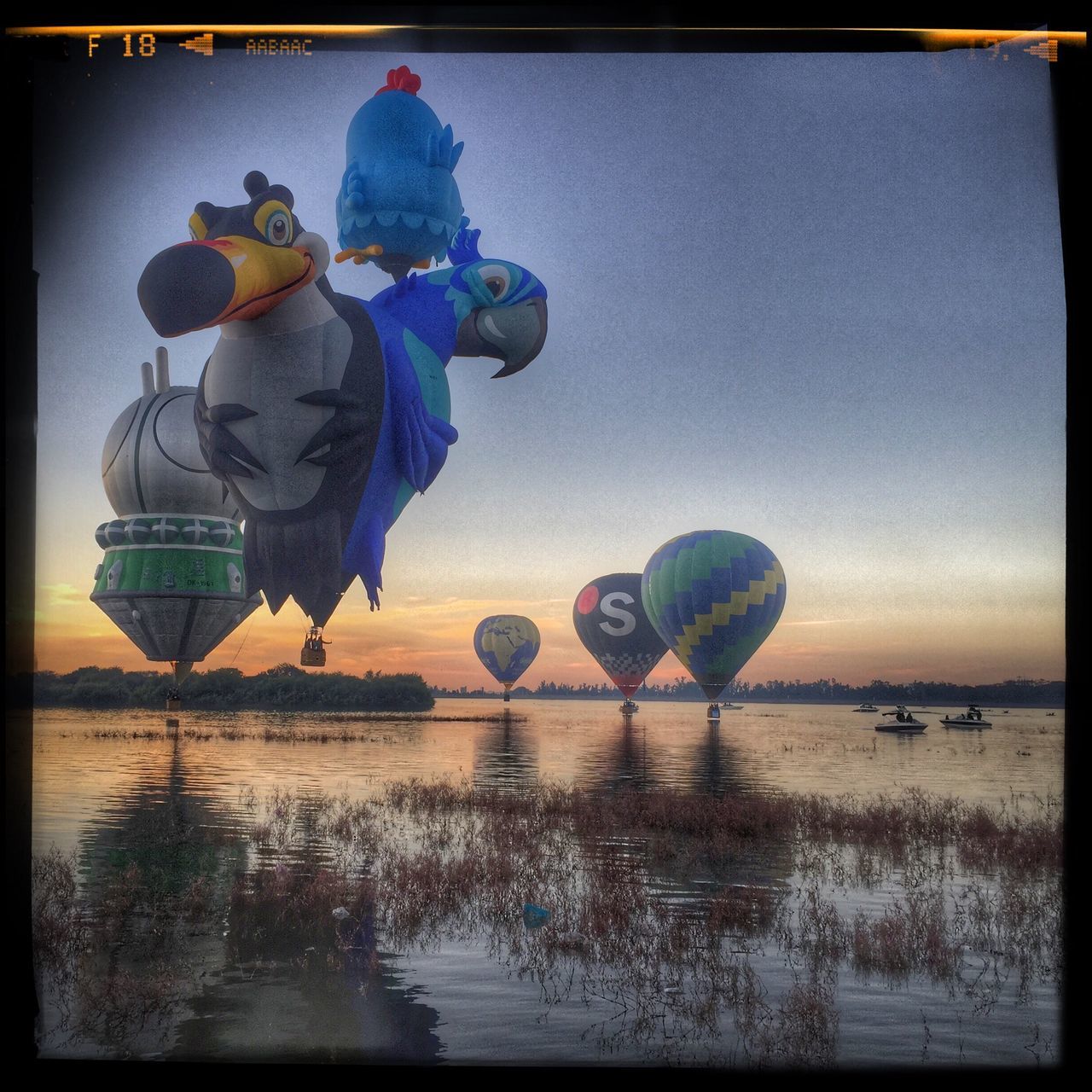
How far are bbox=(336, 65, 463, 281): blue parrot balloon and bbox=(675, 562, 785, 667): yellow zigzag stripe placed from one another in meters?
2.81

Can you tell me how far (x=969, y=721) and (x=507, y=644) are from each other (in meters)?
2.75

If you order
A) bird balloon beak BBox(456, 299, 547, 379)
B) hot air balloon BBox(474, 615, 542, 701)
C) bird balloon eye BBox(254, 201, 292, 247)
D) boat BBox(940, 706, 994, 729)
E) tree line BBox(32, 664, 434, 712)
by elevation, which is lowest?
boat BBox(940, 706, 994, 729)

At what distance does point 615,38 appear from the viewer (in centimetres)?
444

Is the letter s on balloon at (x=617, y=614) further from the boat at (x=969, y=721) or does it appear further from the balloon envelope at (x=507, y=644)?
the boat at (x=969, y=721)

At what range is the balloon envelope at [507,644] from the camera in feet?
17.7

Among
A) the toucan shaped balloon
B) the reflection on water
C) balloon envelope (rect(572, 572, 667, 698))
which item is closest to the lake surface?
the reflection on water

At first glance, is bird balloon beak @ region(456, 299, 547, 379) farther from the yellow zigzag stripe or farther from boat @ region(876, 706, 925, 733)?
boat @ region(876, 706, 925, 733)

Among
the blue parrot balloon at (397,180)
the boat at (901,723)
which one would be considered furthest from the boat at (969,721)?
the blue parrot balloon at (397,180)

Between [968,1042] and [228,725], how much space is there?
4.23m

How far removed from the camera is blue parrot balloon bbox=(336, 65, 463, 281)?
185 inches

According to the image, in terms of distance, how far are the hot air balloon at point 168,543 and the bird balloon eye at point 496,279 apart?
1609 mm

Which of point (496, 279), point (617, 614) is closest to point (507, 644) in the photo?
point (496, 279)

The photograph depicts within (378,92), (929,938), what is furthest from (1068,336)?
(378,92)

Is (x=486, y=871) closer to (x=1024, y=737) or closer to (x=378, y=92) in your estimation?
(x=1024, y=737)
